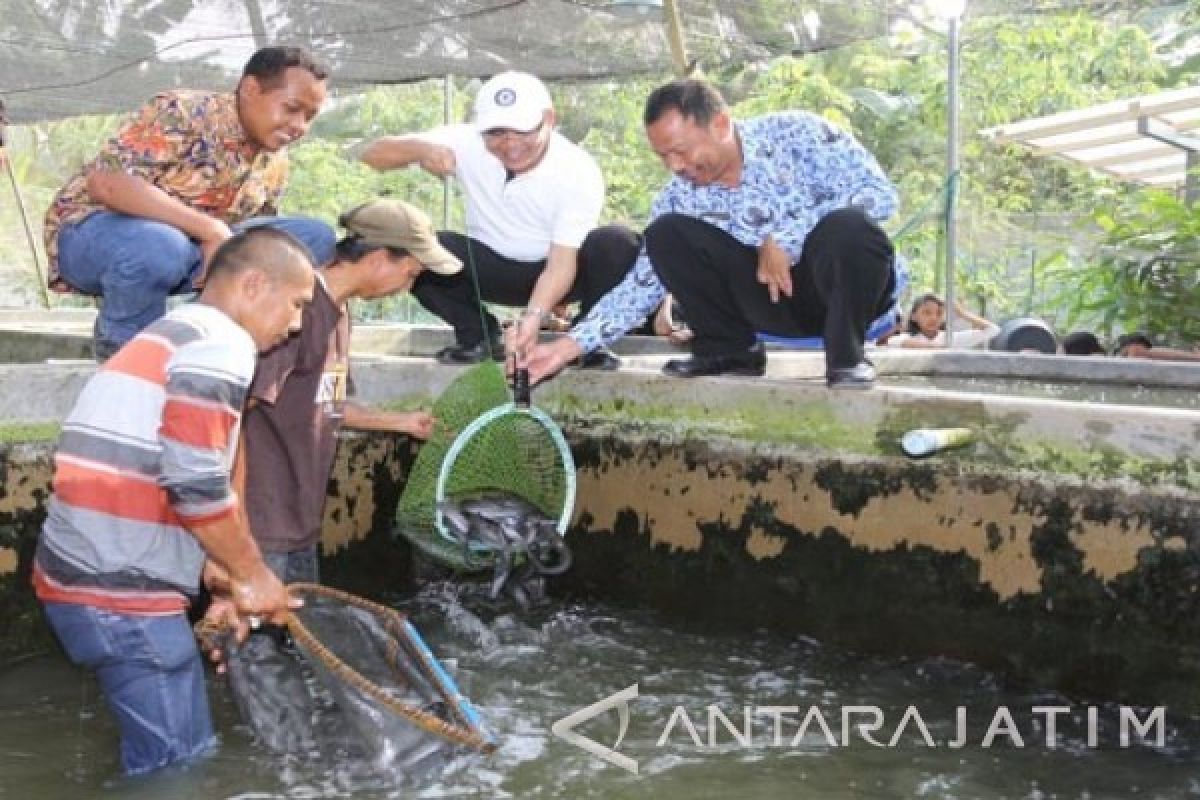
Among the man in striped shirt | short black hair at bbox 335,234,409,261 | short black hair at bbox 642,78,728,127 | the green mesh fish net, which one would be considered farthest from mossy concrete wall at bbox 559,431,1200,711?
the man in striped shirt

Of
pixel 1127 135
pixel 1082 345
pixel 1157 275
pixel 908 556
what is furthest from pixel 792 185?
pixel 1127 135

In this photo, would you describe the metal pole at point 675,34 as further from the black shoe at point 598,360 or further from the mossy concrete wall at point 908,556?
the mossy concrete wall at point 908,556

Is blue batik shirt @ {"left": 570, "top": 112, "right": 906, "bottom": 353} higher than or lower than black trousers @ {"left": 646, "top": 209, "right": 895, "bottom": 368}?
higher

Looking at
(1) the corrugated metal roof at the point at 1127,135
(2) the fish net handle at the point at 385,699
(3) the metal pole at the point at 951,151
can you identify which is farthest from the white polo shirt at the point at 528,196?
(1) the corrugated metal roof at the point at 1127,135

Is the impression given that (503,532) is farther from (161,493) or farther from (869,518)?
(161,493)

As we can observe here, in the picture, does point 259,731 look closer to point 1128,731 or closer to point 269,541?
point 269,541

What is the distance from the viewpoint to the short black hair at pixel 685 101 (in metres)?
4.15

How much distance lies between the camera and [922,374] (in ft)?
20.4

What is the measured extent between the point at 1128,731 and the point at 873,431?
1.09 m

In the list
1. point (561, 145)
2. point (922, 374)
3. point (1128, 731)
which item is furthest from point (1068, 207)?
point (1128, 731)

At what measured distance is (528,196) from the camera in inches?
196

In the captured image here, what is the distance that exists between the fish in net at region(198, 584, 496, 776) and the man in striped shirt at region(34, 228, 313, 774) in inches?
10.6

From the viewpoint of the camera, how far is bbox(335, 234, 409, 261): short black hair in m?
3.72

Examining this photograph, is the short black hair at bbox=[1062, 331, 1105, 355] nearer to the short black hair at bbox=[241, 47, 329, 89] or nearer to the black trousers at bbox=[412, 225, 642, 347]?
the black trousers at bbox=[412, 225, 642, 347]
